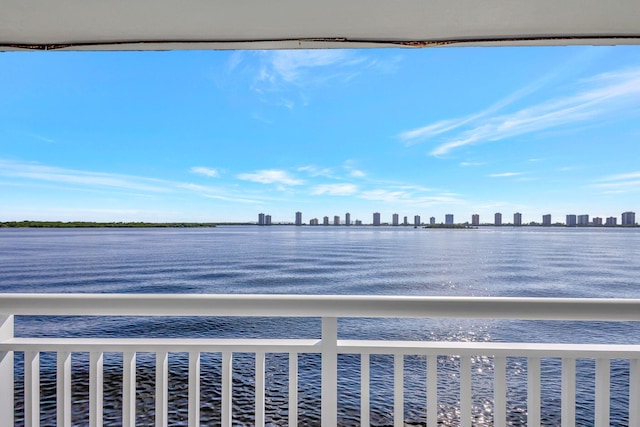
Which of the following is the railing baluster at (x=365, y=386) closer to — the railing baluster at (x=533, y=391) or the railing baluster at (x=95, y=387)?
the railing baluster at (x=533, y=391)

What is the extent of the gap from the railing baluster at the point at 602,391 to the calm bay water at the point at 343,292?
1.98m

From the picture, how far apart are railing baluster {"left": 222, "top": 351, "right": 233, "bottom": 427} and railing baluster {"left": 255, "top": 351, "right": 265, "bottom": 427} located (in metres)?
0.08

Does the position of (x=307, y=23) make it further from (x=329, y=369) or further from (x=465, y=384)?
(x=465, y=384)

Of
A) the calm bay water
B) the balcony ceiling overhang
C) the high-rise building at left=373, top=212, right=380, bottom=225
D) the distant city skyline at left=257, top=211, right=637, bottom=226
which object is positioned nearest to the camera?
the balcony ceiling overhang

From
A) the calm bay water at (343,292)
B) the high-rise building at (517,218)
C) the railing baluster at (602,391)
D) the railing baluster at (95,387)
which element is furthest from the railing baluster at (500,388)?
the high-rise building at (517,218)

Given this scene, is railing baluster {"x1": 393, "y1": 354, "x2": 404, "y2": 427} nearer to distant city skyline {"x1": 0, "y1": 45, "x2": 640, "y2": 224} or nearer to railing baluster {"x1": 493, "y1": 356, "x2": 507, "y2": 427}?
railing baluster {"x1": 493, "y1": 356, "x2": 507, "y2": 427}

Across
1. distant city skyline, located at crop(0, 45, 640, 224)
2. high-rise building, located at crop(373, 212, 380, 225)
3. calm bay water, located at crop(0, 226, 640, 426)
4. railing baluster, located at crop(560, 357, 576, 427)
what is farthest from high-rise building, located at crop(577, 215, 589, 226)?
railing baluster, located at crop(560, 357, 576, 427)

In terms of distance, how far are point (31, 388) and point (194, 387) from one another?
1.61 ft

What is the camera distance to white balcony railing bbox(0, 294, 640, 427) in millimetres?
962

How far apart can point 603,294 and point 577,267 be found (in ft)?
29.1

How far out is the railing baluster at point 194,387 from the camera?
3.36ft

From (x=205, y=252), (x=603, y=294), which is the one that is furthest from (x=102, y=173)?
(x=603, y=294)

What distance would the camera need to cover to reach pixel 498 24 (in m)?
1.17

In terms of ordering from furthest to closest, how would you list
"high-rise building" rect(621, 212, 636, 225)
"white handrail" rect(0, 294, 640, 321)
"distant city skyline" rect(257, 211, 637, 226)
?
"distant city skyline" rect(257, 211, 637, 226), "high-rise building" rect(621, 212, 636, 225), "white handrail" rect(0, 294, 640, 321)
